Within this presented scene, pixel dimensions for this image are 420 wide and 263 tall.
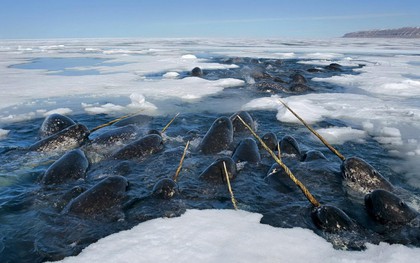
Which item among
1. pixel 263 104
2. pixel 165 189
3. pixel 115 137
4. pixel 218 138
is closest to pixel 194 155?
pixel 218 138

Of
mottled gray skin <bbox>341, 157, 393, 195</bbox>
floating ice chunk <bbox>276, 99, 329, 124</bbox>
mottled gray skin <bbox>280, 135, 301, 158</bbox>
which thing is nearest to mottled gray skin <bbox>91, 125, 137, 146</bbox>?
mottled gray skin <bbox>280, 135, 301, 158</bbox>

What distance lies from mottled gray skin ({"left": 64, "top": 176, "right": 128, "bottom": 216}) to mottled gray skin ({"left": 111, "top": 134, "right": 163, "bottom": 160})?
149 cm

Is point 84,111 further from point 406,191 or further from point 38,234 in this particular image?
point 406,191

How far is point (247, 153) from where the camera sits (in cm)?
633

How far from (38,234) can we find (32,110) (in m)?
7.40

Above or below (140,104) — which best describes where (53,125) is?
above

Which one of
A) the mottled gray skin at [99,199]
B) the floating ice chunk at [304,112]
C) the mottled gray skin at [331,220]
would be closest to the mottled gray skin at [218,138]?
the mottled gray skin at [99,199]

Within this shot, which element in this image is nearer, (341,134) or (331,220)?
(331,220)

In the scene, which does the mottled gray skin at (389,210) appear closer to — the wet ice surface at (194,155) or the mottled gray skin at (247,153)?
the wet ice surface at (194,155)

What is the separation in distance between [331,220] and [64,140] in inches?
221

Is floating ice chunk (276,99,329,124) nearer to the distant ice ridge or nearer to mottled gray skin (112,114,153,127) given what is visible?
mottled gray skin (112,114,153,127)

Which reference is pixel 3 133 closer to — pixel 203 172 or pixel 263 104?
pixel 203 172

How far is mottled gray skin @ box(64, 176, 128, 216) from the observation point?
4.40m

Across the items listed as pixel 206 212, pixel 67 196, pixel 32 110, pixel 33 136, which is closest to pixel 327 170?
pixel 206 212
